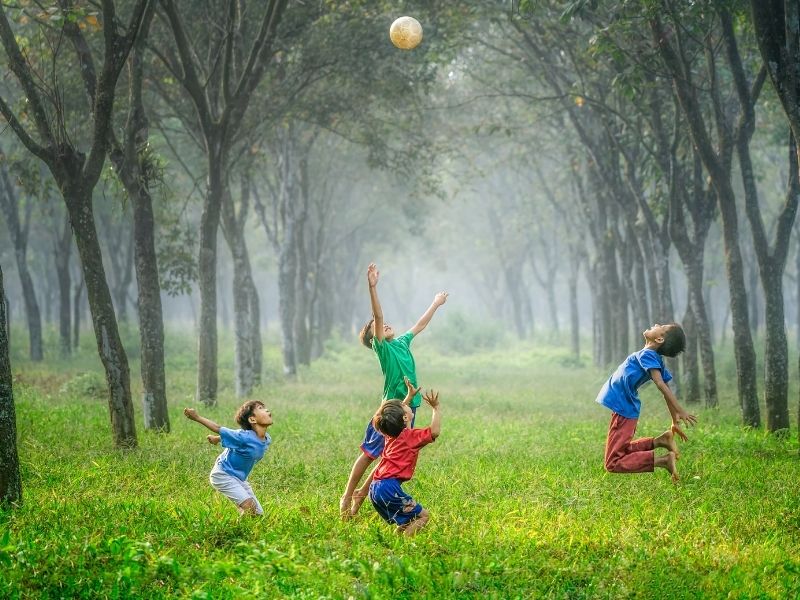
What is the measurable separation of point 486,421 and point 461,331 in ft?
96.6

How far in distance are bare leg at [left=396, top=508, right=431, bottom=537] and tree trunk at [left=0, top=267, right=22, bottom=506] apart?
3.24m

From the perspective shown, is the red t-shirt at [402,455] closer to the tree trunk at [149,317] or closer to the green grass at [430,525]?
the green grass at [430,525]

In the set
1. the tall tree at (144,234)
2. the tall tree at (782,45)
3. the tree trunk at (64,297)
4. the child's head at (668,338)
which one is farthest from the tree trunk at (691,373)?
the tree trunk at (64,297)

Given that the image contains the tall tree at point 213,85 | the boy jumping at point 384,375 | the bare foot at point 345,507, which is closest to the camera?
the bare foot at point 345,507

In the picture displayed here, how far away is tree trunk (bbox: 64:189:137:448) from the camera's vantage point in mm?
10094

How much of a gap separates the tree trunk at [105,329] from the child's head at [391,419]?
4922mm

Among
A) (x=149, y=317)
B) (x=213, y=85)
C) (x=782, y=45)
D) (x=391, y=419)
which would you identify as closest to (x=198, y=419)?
(x=391, y=419)

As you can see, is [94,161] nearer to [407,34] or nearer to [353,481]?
[407,34]

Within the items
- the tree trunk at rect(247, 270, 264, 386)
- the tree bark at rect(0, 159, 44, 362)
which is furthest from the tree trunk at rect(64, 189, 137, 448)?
the tree bark at rect(0, 159, 44, 362)

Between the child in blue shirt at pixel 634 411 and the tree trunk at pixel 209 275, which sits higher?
the tree trunk at pixel 209 275

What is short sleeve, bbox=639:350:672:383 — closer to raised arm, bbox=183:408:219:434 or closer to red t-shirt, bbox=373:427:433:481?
red t-shirt, bbox=373:427:433:481

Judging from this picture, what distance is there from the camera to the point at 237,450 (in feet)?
22.6

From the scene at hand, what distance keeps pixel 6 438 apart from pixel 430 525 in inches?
143

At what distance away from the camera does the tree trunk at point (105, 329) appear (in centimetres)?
1009
